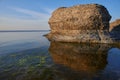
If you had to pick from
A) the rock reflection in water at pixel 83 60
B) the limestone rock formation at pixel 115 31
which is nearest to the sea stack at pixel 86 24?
the limestone rock formation at pixel 115 31

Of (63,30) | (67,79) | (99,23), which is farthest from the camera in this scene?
(63,30)

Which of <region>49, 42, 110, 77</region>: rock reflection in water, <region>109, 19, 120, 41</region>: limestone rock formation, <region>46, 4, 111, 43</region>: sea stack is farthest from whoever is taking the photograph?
<region>109, 19, 120, 41</region>: limestone rock formation

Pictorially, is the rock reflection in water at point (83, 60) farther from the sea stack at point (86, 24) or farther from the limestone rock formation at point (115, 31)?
the limestone rock formation at point (115, 31)

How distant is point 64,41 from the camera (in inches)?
1684

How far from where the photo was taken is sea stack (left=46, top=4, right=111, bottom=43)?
39938mm

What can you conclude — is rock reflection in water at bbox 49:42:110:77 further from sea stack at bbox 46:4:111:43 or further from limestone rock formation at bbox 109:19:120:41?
limestone rock formation at bbox 109:19:120:41

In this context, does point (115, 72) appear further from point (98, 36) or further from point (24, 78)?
point (98, 36)

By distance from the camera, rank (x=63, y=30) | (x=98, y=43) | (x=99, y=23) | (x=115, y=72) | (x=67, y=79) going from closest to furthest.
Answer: (x=67, y=79)
(x=115, y=72)
(x=98, y=43)
(x=99, y=23)
(x=63, y=30)

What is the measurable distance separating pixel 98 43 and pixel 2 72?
28762 millimetres

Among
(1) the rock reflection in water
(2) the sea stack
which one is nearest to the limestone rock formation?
(2) the sea stack

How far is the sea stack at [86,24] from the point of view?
39.9 m

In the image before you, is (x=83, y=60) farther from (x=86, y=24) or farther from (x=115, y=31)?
(x=115, y=31)

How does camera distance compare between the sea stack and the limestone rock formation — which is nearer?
the sea stack

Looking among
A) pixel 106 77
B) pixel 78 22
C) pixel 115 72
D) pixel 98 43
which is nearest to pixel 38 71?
pixel 106 77
